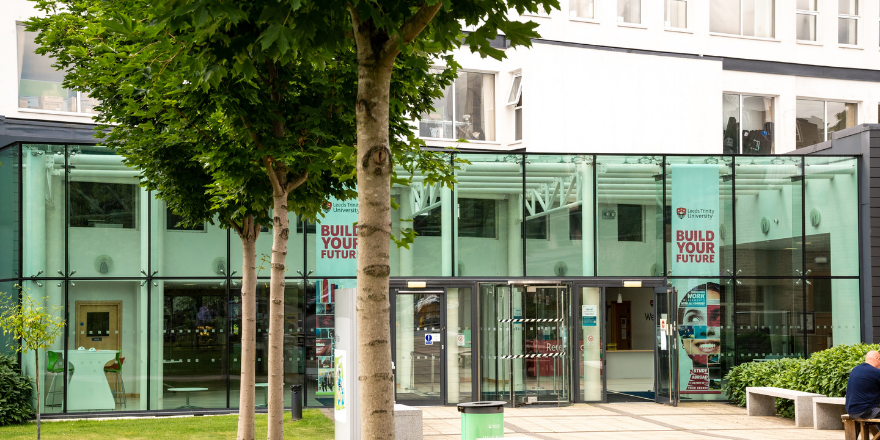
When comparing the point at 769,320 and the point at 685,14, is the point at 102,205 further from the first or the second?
the point at 685,14

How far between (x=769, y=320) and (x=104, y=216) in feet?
45.2

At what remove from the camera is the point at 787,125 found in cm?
2698

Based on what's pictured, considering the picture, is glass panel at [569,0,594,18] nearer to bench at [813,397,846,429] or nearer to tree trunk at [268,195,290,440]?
bench at [813,397,846,429]

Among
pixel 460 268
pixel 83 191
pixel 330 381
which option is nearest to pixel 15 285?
pixel 83 191

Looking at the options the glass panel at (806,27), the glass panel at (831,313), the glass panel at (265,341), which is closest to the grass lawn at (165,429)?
the glass panel at (265,341)

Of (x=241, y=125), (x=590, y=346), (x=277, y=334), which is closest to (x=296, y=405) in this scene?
(x=277, y=334)

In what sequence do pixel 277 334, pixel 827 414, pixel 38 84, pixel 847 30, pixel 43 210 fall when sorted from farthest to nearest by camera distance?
1. pixel 847 30
2. pixel 38 84
3. pixel 43 210
4. pixel 827 414
5. pixel 277 334

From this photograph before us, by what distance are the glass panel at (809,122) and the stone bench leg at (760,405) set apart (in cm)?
1318

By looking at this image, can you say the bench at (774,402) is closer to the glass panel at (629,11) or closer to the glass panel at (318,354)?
the glass panel at (318,354)

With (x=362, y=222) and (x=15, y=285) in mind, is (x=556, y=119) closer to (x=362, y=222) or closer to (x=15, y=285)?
(x=15, y=285)

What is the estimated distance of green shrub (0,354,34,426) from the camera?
50.3 feet

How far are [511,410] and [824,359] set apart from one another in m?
5.80

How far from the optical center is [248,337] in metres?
11.6

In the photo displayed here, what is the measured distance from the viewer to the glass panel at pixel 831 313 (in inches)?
748
